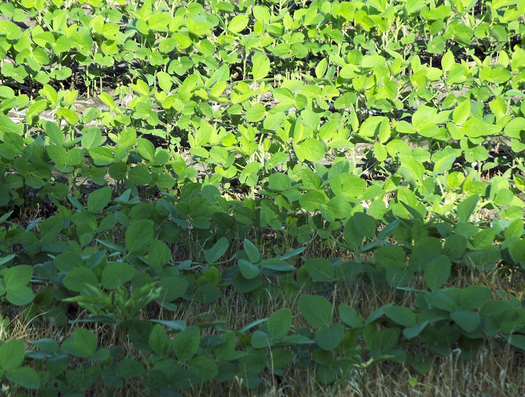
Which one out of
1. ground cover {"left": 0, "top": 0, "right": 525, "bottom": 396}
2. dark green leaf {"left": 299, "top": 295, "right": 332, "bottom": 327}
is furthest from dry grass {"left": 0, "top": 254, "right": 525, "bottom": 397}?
dark green leaf {"left": 299, "top": 295, "right": 332, "bottom": 327}

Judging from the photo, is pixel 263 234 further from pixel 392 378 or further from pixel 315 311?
pixel 392 378

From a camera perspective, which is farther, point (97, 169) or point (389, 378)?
point (97, 169)

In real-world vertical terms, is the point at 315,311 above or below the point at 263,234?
above

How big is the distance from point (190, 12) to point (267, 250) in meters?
1.82

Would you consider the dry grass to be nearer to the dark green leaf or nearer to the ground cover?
the ground cover

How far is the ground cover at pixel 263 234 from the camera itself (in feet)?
4.42

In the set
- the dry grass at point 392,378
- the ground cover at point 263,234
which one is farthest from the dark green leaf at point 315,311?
the dry grass at point 392,378

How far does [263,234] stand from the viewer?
2.18 meters

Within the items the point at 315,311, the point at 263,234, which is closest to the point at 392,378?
the point at 315,311

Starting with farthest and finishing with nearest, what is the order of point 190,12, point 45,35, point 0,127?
point 190,12
point 45,35
point 0,127

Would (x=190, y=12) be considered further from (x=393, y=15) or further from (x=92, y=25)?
(x=393, y=15)

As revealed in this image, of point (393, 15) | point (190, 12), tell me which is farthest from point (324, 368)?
point (190, 12)

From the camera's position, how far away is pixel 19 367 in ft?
4.21

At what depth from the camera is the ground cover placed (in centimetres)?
135
